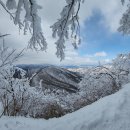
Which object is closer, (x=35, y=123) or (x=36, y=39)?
(x=36, y=39)

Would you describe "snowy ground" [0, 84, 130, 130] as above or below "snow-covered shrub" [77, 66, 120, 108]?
above

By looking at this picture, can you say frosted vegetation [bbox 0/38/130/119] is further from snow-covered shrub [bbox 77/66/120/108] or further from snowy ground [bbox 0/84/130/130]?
snowy ground [bbox 0/84/130/130]

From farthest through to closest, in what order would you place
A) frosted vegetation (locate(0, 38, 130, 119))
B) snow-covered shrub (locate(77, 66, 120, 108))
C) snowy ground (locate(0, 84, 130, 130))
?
snow-covered shrub (locate(77, 66, 120, 108)) → frosted vegetation (locate(0, 38, 130, 119)) → snowy ground (locate(0, 84, 130, 130))

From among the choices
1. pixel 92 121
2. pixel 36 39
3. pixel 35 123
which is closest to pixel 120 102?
pixel 92 121

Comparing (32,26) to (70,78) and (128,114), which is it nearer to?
(128,114)

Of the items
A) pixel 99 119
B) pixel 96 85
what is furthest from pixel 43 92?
pixel 99 119

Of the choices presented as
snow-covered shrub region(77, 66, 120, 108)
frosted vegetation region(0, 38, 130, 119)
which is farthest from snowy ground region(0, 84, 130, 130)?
snow-covered shrub region(77, 66, 120, 108)

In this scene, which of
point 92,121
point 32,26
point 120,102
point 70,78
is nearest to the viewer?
point 32,26

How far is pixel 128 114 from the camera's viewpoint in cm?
592

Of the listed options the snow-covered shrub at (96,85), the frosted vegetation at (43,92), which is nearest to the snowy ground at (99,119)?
the frosted vegetation at (43,92)

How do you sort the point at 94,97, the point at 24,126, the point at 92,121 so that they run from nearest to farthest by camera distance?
the point at 92,121 < the point at 24,126 < the point at 94,97

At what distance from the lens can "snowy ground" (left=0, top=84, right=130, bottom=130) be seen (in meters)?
5.73

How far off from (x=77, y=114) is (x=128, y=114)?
1.32 meters

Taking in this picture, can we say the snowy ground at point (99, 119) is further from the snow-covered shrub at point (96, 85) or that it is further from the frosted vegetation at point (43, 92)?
the snow-covered shrub at point (96, 85)
